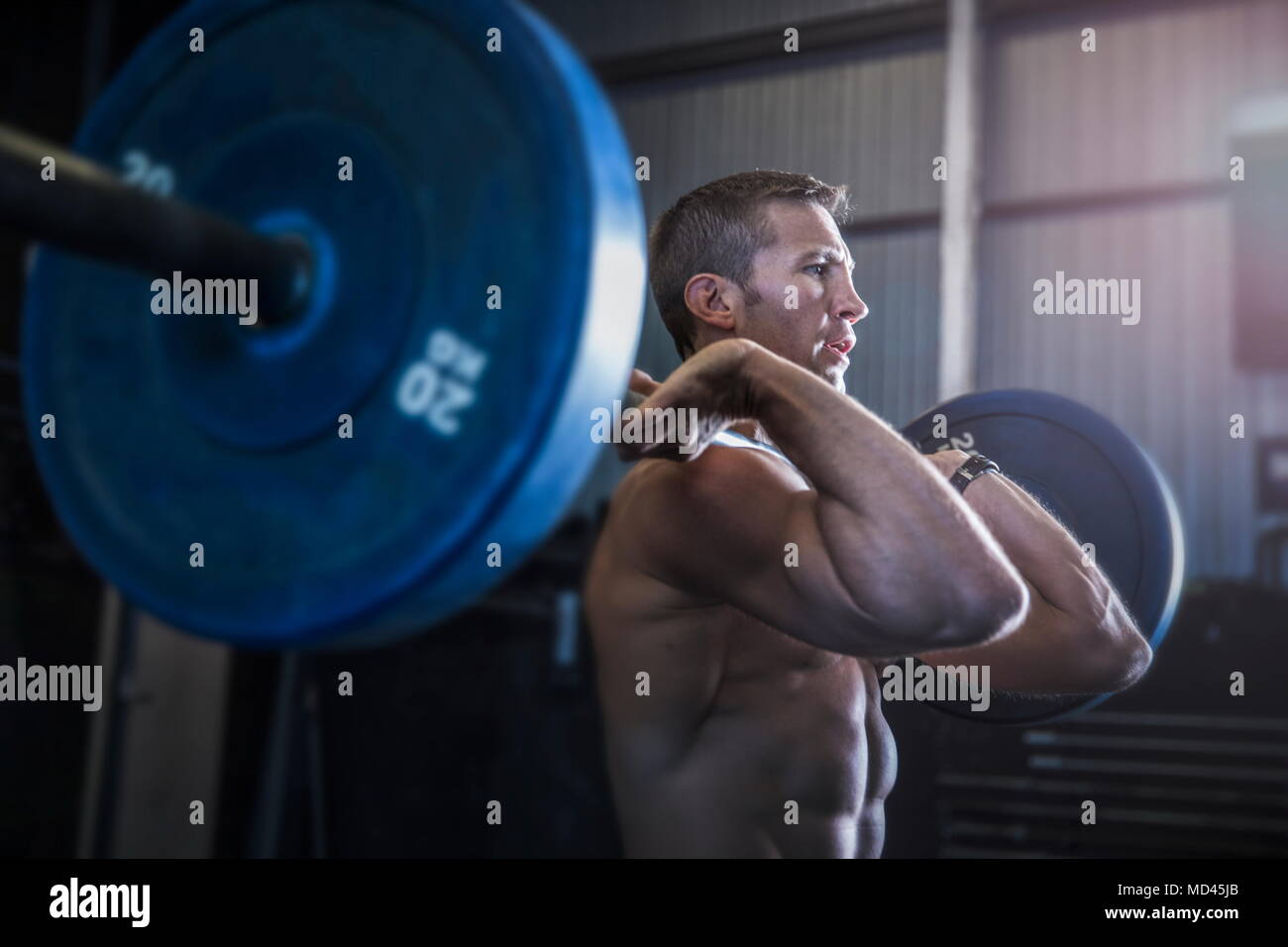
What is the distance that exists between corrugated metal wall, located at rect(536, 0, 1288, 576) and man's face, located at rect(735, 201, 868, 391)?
2.91m

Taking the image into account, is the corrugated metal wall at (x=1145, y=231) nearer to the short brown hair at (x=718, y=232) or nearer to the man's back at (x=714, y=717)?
the short brown hair at (x=718, y=232)

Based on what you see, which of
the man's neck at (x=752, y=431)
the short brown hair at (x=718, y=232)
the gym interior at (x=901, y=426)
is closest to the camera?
the man's neck at (x=752, y=431)

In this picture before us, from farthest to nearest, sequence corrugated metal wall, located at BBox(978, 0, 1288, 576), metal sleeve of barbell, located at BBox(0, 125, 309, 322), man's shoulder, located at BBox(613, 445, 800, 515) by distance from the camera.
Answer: corrugated metal wall, located at BBox(978, 0, 1288, 576)
man's shoulder, located at BBox(613, 445, 800, 515)
metal sleeve of barbell, located at BBox(0, 125, 309, 322)

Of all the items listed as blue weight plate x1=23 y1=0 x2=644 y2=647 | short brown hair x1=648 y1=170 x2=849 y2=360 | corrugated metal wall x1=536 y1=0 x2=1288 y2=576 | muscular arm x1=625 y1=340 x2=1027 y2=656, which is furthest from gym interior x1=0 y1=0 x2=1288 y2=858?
blue weight plate x1=23 y1=0 x2=644 y2=647

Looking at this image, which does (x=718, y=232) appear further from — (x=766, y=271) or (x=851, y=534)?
(x=851, y=534)

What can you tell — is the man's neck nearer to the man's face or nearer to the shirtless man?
the shirtless man

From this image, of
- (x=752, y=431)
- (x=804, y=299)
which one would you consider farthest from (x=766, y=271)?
(x=752, y=431)

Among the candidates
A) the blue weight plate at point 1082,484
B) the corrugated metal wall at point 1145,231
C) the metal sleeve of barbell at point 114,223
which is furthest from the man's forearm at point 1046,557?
the corrugated metal wall at point 1145,231

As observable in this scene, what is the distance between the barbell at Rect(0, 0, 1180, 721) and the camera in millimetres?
638

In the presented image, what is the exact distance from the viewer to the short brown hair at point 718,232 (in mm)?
1394

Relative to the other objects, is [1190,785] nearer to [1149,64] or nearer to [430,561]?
[1149,64]

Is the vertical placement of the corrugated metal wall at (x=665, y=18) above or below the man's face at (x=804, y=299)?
above

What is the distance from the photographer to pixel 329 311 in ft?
2.33

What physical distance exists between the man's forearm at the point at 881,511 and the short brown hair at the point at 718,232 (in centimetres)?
38
